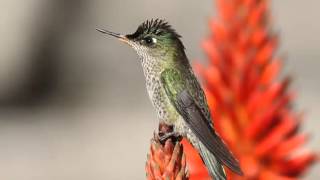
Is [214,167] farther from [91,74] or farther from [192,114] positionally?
[91,74]

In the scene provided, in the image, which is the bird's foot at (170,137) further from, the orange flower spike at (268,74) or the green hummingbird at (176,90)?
the orange flower spike at (268,74)

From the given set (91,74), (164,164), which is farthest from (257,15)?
(91,74)

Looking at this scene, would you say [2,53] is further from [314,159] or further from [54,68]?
[314,159]

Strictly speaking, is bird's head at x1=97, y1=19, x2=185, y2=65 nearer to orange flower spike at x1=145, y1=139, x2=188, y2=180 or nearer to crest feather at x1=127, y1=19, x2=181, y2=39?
crest feather at x1=127, y1=19, x2=181, y2=39

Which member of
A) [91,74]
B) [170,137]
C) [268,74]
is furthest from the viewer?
[91,74]

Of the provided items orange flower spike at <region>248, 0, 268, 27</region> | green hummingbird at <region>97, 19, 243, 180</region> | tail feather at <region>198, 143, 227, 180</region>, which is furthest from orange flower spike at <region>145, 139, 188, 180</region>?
orange flower spike at <region>248, 0, 268, 27</region>

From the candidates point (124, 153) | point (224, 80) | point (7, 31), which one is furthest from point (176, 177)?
point (7, 31)
